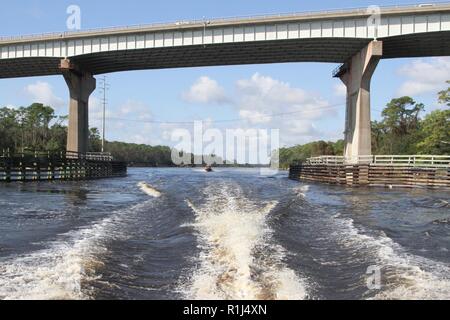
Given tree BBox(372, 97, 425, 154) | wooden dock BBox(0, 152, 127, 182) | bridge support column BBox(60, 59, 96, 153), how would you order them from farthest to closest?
tree BBox(372, 97, 425, 154), bridge support column BBox(60, 59, 96, 153), wooden dock BBox(0, 152, 127, 182)

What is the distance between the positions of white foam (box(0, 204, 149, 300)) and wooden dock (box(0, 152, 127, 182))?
99.7 feet

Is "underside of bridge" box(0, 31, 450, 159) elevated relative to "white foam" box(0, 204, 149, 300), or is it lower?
elevated

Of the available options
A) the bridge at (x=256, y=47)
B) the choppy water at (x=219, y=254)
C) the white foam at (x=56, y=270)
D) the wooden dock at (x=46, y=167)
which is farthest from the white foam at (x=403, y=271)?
the bridge at (x=256, y=47)

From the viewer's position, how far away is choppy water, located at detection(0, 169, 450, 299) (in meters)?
7.52

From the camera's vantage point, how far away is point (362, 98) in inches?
2124

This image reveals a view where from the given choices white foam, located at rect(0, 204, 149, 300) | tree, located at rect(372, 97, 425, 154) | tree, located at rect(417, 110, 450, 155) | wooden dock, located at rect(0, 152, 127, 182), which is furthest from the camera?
tree, located at rect(372, 97, 425, 154)

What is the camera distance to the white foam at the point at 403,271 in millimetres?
7372

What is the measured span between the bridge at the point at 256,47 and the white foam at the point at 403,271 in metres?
36.9

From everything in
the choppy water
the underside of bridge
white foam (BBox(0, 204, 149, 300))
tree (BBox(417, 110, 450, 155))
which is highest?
the underside of bridge

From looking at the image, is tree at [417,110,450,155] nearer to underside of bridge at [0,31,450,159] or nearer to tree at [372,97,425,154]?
underside of bridge at [0,31,450,159]

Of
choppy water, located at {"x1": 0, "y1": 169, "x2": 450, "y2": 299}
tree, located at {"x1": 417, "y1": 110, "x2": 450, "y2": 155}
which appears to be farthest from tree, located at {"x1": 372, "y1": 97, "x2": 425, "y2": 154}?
choppy water, located at {"x1": 0, "y1": 169, "x2": 450, "y2": 299}

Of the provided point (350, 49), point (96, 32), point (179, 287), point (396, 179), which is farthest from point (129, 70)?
point (179, 287)

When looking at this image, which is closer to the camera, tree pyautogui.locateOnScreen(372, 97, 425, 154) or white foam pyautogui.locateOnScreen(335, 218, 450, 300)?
white foam pyautogui.locateOnScreen(335, 218, 450, 300)
